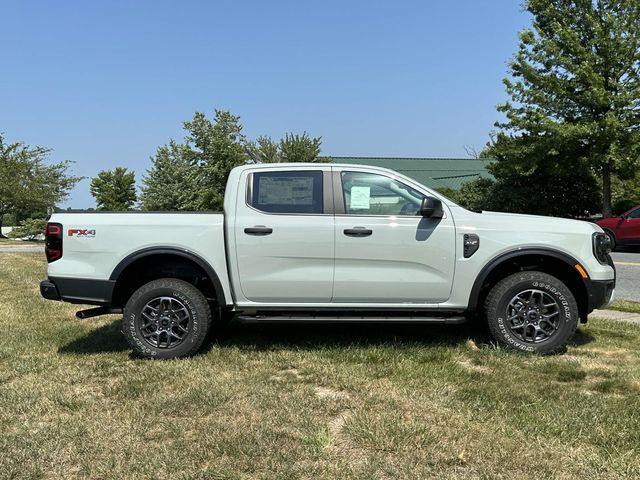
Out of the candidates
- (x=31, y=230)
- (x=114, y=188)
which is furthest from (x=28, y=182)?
(x=114, y=188)

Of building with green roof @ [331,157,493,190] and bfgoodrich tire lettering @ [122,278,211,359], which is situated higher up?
building with green roof @ [331,157,493,190]

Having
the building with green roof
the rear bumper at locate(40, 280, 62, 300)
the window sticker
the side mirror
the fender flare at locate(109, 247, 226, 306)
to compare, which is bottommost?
the rear bumper at locate(40, 280, 62, 300)

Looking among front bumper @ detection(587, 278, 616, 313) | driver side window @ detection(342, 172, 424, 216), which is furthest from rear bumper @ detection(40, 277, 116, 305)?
front bumper @ detection(587, 278, 616, 313)

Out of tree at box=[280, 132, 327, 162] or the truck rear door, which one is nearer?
the truck rear door

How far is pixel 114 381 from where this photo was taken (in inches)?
175

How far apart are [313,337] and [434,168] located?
40.2m

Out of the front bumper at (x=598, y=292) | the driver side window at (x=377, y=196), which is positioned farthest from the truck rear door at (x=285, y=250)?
Result: the front bumper at (x=598, y=292)

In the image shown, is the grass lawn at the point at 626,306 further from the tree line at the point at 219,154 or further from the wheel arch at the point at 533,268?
the tree line at the point at 219,154

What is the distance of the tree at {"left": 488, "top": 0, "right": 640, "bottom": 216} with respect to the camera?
2066cm

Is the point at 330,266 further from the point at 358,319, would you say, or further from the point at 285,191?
the point at 285,191

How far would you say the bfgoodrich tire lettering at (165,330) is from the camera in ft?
16.4

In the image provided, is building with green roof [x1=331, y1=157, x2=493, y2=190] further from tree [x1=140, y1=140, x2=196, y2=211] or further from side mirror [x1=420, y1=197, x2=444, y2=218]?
side mirror [x1=420, y1=197, x2=444, y2=218]

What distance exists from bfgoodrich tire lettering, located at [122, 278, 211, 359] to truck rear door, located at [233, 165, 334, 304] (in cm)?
46

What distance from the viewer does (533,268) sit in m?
5.32
